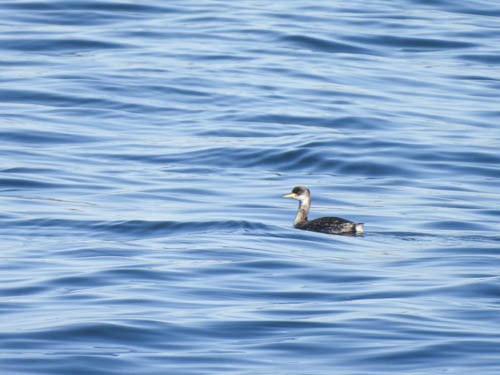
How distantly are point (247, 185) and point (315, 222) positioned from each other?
2529 mm

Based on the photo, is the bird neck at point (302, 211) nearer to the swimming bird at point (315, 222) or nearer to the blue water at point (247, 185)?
the swimming bird at point (315, 222)

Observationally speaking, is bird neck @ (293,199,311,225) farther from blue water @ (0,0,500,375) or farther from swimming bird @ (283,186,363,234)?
blue water @ (0,0,500,375)

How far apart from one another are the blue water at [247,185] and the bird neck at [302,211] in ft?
0.80

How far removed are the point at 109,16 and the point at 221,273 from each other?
1768 cm

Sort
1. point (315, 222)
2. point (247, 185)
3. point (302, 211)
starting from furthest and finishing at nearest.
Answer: point (247, 185)
point (302, 211)
point (315, 222)

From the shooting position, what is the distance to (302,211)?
16406 millimetres

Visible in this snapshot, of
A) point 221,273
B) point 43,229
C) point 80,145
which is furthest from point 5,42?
point 221,273

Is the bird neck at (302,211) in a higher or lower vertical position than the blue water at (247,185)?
lower

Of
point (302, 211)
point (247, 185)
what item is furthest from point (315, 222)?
point (247, 185)

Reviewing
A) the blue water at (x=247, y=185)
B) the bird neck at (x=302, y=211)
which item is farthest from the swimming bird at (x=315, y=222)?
the blue water at (x=247, y=185)

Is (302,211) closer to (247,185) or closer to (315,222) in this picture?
(315,222)

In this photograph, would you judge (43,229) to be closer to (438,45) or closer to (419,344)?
(419,344)

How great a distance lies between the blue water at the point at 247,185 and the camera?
1036 centimetres

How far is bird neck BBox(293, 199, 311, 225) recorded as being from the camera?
1633 centimetres
